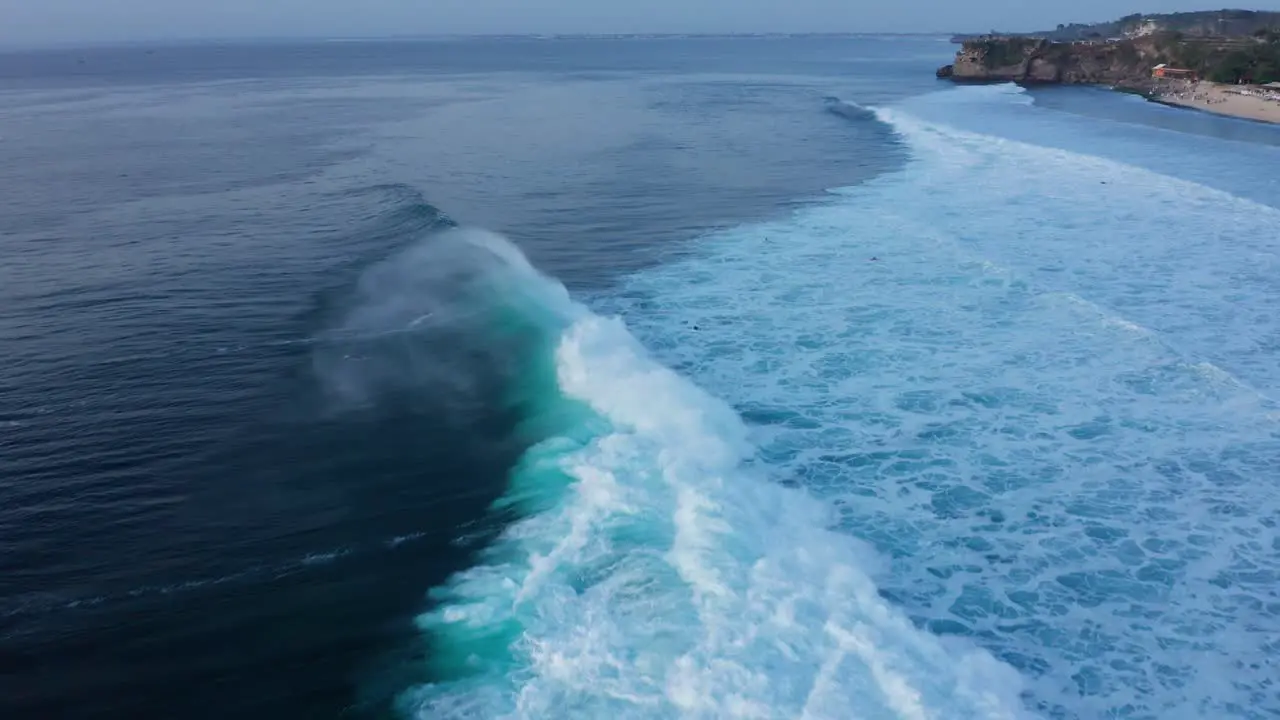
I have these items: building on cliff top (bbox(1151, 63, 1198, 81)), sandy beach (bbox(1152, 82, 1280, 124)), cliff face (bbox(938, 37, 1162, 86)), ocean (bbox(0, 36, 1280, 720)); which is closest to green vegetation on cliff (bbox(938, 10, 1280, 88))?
cliff face (bbox(938, 37, 1162, 86))

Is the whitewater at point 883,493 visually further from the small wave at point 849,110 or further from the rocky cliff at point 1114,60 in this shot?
the rocky cliff at point 1114,60

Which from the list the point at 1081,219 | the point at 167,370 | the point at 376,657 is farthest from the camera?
the point at 1081,219

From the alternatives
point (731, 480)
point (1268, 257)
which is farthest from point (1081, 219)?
point (731, 480)

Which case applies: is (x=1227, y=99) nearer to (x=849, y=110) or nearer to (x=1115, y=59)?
(x=849, y=110)

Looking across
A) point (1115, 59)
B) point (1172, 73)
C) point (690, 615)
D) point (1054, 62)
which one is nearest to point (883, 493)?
point (690, 615)

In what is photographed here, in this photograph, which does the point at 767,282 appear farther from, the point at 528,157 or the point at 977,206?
the point at 528,157

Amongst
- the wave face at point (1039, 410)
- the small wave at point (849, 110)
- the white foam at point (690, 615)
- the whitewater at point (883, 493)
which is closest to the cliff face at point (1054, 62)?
the small wave at point (849, 110)
